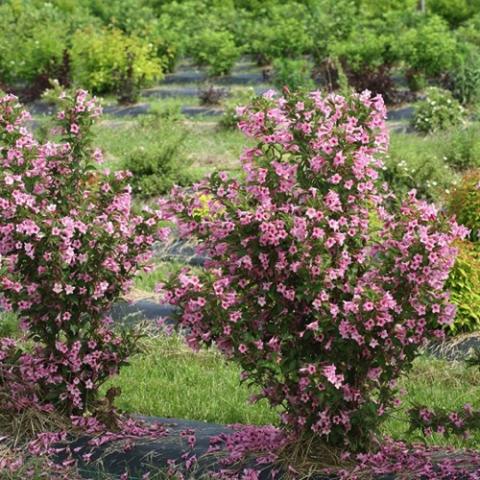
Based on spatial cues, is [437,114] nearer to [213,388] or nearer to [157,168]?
[157,168]

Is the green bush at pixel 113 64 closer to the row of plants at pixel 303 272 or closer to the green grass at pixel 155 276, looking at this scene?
the green grass at pixel 155 276

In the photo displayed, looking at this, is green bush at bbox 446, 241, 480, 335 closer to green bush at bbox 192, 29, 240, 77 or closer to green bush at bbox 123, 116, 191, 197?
green bush at bbox 123, 116, 191, 197

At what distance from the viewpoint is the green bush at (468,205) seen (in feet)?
24.9

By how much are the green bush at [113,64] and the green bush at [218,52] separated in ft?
3.16

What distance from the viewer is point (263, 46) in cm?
1895

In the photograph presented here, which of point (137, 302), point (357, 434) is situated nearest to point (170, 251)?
point (137, 302)

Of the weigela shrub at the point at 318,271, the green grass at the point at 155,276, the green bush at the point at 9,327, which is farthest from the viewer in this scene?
the green grass at the point at 155,276

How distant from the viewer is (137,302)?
7.75m

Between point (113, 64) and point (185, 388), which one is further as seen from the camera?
point (113, 64)

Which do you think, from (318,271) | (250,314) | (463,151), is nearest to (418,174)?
(463,151)

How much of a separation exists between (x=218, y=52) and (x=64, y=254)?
46.4 ft

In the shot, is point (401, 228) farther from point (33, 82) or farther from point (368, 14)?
point (368, 14)

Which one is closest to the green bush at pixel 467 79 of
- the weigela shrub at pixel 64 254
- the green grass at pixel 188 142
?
the green grass at pixel 188 142

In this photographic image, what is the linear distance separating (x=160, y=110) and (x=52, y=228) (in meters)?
10.1
